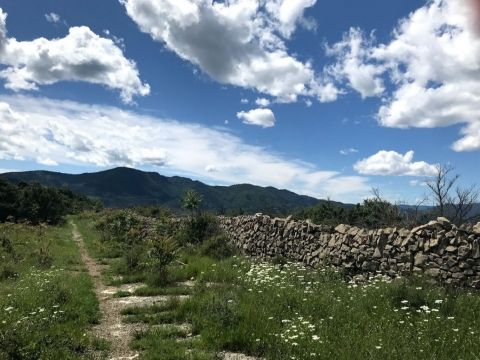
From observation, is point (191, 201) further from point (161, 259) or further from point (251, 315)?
point (251, 315)

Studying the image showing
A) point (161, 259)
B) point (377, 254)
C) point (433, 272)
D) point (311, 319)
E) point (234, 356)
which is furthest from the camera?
point (161, 259)

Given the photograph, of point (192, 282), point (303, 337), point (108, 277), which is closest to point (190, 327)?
point (303, 337)

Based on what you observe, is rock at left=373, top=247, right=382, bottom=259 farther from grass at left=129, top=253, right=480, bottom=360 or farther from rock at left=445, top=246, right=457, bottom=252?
rock at left=445, top=246, right=457, bottom=252

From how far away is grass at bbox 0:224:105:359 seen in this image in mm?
7422

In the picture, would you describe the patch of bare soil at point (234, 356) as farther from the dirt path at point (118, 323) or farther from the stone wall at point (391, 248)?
the stone wall at point (391, 248)

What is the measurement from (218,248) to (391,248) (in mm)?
10004

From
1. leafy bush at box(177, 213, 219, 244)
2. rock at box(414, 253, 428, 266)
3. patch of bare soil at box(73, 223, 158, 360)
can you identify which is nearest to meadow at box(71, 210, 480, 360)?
patch of bare soil at box(73, 223, 158, 360)

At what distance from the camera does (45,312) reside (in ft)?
32.3

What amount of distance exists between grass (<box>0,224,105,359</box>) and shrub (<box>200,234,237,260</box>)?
5.67 meters

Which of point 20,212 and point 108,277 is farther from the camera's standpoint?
point 20,212

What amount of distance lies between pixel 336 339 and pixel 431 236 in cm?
562

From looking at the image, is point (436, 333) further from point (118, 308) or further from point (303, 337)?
point (118, 308)

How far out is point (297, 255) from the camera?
17312 mm

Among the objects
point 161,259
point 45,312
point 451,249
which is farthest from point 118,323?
point 451,249
